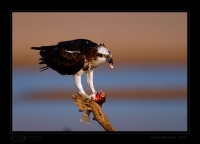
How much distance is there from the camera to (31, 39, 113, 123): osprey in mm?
7422

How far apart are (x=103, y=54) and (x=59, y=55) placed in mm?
836

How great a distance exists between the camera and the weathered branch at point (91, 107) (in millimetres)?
7664

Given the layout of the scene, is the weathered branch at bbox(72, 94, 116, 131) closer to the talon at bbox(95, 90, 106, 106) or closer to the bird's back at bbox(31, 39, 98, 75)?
the talon at bbox(95, 90, 106, 106)

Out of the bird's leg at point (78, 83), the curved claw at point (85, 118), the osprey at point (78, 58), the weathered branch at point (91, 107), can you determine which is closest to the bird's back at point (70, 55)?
the osprey at point (78, 58)

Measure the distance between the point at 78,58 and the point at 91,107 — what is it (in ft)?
3.20

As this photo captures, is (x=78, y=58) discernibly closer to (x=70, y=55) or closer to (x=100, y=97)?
(x=70, y=55)

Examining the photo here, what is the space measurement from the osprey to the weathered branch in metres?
0.10

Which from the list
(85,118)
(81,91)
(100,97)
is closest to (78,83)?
(81,91)

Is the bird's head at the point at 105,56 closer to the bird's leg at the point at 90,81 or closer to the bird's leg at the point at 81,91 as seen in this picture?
the bird's leg at the point at 90,81

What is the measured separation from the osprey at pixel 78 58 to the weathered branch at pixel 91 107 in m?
0.10

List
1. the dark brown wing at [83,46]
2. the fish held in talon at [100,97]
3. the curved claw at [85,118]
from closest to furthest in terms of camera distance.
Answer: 1. the dark brown wing at [83,46]
2. the fish held in talon at [100,97]
3. the curved claw at [85,118]

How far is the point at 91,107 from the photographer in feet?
25.2

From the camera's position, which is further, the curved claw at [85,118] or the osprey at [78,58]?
the curved claw at [85,118]
